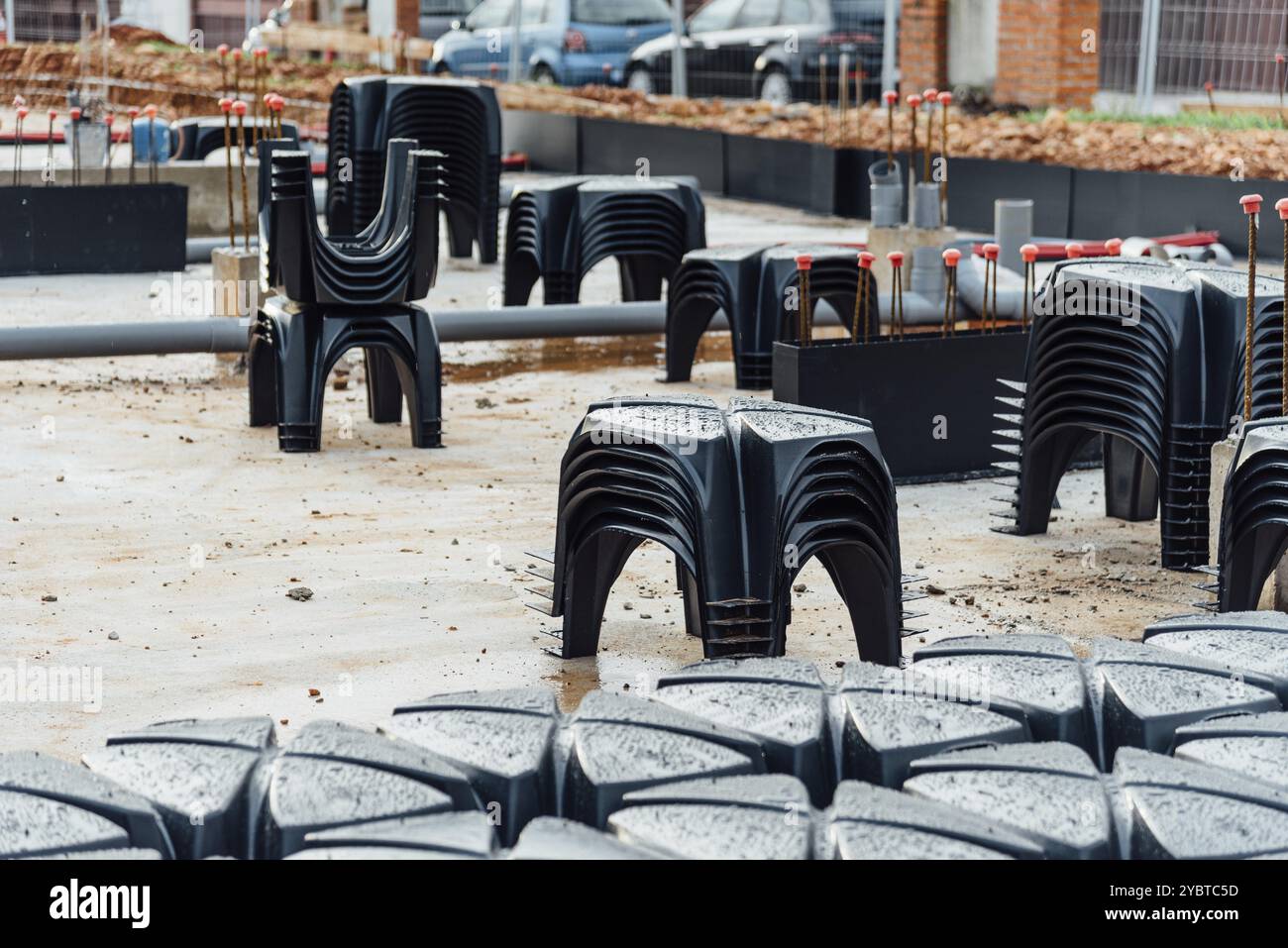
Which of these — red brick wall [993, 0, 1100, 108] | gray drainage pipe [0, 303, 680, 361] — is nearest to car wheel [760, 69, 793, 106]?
red brick wall [993, 0, 1100, 108]

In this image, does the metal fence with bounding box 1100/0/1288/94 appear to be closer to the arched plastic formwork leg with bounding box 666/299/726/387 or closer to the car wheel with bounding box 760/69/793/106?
the car wheel with bounding box 760/69/793/106

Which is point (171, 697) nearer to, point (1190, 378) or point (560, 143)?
point (1190, 378)

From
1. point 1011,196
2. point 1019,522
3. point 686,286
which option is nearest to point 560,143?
point 1011,196

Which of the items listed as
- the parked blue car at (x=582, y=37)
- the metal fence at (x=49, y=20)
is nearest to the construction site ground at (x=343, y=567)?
the parked blue car at (x=582, y=37)

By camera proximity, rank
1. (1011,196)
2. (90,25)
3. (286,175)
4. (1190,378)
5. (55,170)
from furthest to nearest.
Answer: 1. (90,25)
2. (1011,196)
3. (55,170)
4. (286,175)
5. (1190,378)

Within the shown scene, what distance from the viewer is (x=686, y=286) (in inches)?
312

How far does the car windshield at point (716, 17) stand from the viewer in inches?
803

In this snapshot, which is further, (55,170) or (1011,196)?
(1011,196)

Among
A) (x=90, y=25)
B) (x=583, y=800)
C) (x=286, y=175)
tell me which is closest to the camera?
(x=583, y=800)

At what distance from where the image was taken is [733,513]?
3990 millimetres

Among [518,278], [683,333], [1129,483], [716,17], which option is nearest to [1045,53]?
[716,17]

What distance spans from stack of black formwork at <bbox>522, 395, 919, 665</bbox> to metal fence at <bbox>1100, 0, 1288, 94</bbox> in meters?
13.0

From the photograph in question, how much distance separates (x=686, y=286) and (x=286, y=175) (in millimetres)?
2029

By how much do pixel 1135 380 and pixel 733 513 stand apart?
1.77m
